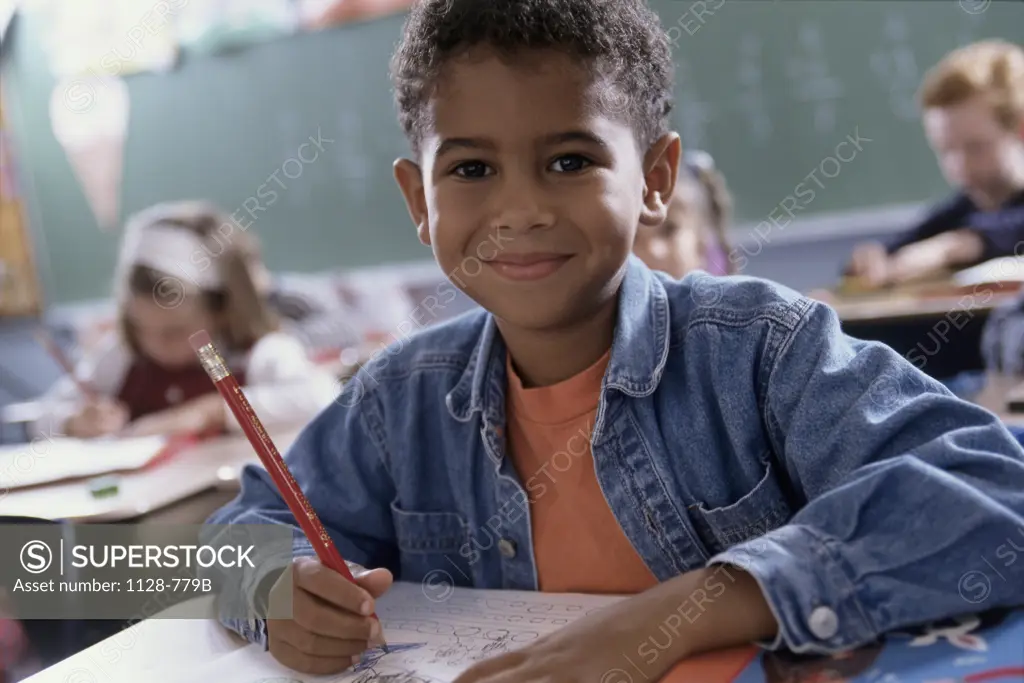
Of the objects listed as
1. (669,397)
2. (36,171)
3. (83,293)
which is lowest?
(669,397)

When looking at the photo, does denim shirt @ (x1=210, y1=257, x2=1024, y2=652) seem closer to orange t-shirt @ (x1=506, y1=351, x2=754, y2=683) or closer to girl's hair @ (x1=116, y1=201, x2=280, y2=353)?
orange t-shirt @ (x1=506, y1=351, x2=754, y2=683)

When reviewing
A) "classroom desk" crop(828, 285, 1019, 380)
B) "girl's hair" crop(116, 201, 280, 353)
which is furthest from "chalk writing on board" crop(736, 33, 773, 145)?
"girl's hair" crop(116, 201, 280, 353)

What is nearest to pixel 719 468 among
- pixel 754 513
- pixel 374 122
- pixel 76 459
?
pixel 754 513

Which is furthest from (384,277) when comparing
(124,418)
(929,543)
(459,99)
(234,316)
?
(929,543)

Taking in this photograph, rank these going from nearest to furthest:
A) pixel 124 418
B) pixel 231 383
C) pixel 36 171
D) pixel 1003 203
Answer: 1. pixel 231 383
2. pixel 124 418
3. pixel 1003 203
4. pixel 36 171

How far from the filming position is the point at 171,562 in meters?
1.20

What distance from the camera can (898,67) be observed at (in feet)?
10.9

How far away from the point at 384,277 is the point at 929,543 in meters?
3.69

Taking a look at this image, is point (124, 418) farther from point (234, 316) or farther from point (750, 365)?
point (750, 365)

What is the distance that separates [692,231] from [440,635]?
1.56 meters

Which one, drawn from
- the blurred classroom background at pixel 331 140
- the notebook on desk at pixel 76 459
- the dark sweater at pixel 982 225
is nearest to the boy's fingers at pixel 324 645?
the notebook on desk at pixel 76 459

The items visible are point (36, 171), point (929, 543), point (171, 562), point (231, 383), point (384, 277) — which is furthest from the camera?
point (36, 171)

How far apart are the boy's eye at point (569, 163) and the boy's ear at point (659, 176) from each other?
0.44ft

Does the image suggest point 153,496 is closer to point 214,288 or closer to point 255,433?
point 255,433
